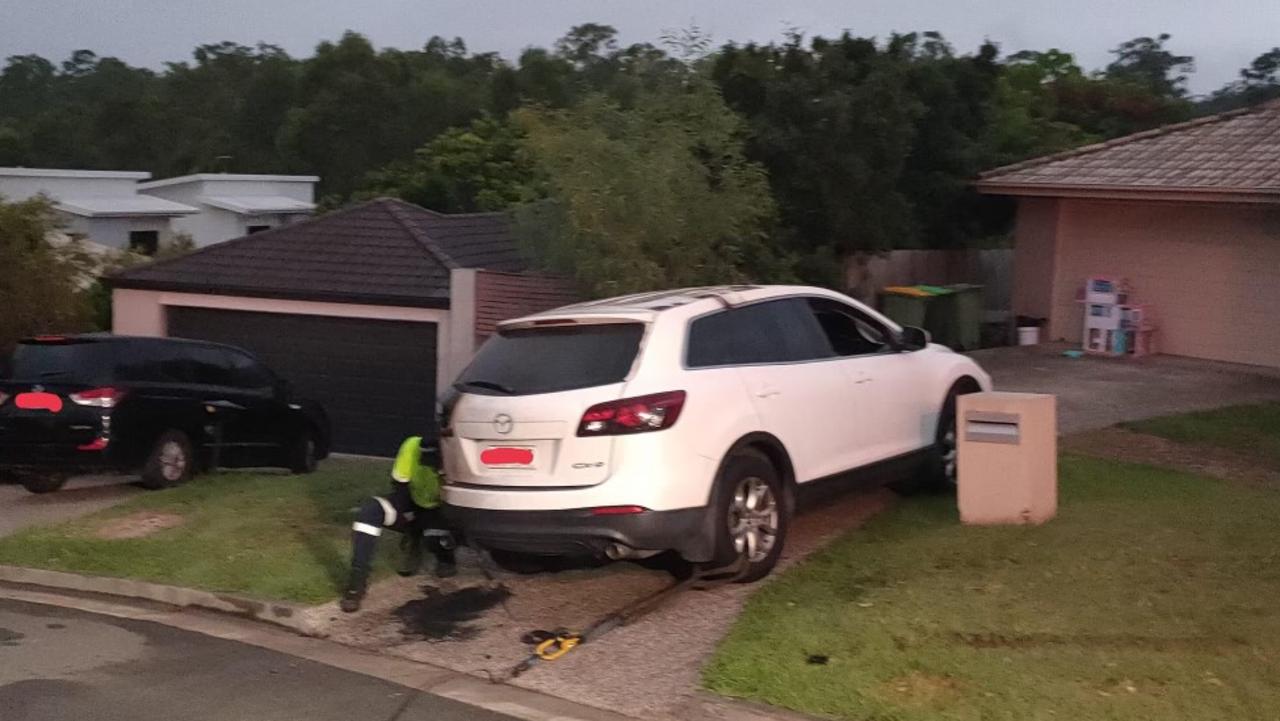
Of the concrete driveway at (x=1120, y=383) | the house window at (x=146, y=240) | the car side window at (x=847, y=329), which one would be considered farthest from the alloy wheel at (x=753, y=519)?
the house window at (x=146, y=240)

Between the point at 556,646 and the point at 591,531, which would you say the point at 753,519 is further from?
the point at 556,646

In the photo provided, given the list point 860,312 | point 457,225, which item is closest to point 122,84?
point 457,225

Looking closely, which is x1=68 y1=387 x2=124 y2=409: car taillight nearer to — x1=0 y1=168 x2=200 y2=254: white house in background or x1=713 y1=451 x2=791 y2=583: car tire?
x1=713 y1=451 x2=791 y2=583: car tire

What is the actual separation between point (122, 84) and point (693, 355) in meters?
76.8

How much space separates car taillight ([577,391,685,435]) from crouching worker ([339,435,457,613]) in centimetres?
140

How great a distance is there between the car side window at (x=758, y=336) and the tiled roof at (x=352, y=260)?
34.8ft

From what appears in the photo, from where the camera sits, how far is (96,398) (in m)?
13.7

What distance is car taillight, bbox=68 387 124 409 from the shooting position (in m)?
13.7

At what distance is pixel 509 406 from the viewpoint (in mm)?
8305

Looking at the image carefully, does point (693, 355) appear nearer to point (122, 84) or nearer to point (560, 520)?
point (560, 520)

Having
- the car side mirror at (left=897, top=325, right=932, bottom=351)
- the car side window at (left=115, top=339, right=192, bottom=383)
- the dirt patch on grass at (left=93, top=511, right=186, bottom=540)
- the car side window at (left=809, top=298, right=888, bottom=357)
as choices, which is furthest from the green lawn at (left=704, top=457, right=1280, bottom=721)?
the car side window at (left=115, top=339, right=192, bottom=383)

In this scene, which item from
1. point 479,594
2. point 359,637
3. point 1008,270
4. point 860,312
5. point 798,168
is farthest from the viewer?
point 1008,270

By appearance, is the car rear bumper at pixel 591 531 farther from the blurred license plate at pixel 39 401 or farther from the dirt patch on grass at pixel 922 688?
the blurred license plate at pixel 39 401

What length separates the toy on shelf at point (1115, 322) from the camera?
20453 mm
